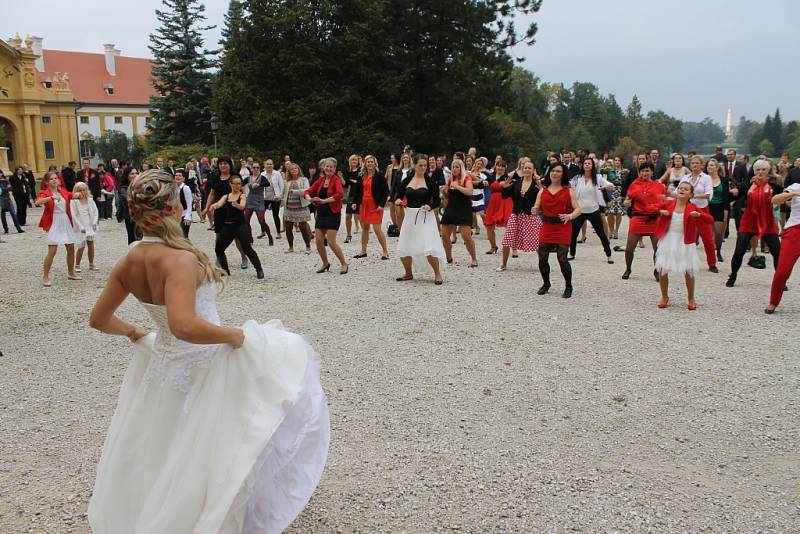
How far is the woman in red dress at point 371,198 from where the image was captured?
1319cm

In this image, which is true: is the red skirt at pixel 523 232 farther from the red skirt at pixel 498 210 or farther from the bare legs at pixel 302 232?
the bare legs at pixel 302 232

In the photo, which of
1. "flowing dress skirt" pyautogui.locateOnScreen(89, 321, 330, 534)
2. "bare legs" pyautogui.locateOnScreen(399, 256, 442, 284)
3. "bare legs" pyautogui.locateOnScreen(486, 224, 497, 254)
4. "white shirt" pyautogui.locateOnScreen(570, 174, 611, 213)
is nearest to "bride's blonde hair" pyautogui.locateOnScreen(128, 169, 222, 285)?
"flowing dress skirt" pyautogui.locateOnScreen(89, 321, 330, 534)

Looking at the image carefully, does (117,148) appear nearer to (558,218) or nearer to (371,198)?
(371,198)

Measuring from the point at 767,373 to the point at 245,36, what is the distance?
3387cm

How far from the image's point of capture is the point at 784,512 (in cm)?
407

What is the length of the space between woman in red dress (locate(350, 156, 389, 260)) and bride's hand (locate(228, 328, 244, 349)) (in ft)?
32.7

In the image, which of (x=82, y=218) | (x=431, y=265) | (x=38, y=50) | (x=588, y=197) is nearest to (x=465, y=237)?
(x=431, y=265)

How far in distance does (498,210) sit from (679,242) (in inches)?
207

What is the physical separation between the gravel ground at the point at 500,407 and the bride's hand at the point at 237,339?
1.32 m

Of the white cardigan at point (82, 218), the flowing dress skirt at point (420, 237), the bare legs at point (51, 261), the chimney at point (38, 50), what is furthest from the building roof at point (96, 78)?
the flowing dress skirt at point (420, 237)

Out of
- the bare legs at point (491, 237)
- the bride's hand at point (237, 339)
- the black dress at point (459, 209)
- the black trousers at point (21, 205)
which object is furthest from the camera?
the black trousers at point (21, 205)

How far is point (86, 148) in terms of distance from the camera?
76.0 meters

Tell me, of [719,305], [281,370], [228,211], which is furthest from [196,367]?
[228,211]

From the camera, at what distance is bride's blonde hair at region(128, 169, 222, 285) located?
3135 millimetres
